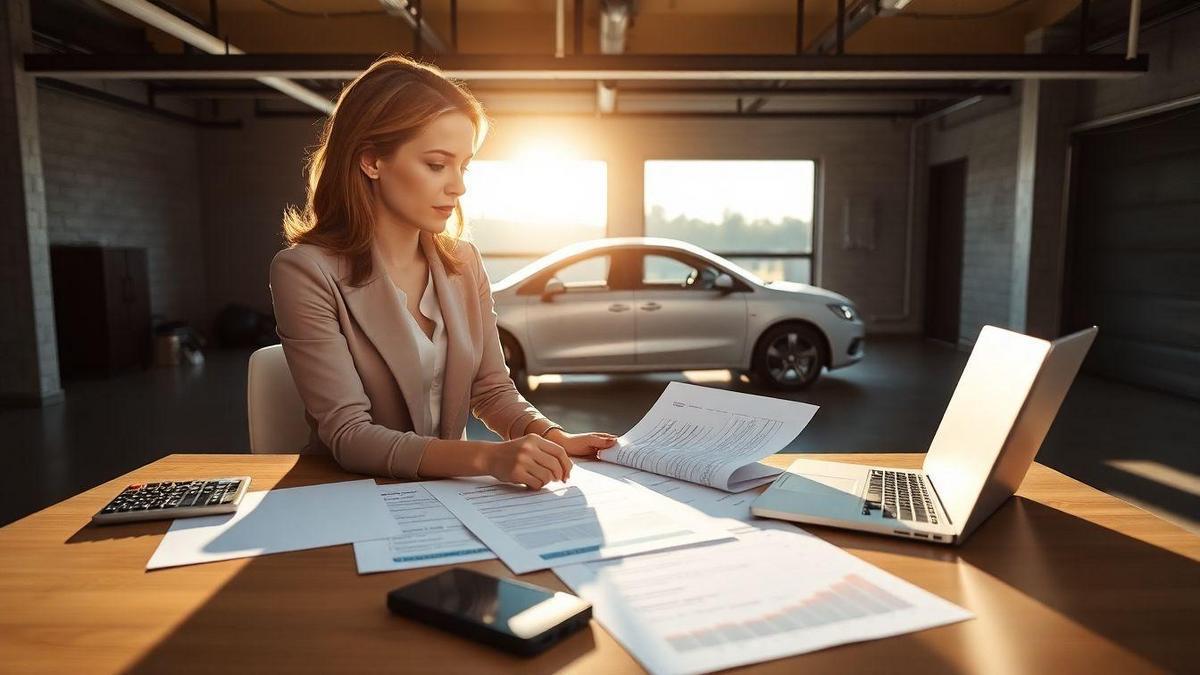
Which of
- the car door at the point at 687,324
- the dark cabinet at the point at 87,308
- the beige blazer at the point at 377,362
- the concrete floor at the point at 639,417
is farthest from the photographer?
the dark cabinet at the point at 87,308

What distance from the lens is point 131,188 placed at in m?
8.90

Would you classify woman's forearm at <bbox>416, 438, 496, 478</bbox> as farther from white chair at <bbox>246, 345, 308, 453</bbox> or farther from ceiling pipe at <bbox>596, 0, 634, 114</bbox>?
ceiling pipe at <bbox>596, 0, 634, 114</bbox>

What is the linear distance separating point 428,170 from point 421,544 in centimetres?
78

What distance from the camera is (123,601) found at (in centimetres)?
81

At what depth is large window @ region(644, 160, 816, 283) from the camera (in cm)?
1066

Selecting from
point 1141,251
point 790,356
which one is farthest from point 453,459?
point 1141,251

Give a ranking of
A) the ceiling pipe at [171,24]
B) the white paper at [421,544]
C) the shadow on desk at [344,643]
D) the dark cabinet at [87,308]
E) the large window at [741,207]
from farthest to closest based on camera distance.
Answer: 1. the large window at [741,207]
2. the dark cabinet at [87,308]
3. the ceiling pipe at [171,24]
4. the white paper at [421,544]
5. the shadow on desk at [344,643]

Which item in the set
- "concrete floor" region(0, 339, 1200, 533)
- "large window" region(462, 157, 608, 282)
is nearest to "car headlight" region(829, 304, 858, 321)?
"concrete floor" region(0, 339, 1200, 533)

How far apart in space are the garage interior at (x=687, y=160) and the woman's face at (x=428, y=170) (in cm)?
294

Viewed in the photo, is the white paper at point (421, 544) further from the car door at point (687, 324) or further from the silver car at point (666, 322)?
the car door at point (687, 324)

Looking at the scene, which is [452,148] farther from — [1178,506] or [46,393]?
[46,393]

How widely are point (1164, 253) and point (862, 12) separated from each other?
3096 mm

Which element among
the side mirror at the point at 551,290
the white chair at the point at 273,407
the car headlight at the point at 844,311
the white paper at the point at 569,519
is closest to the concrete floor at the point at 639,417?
the car headlight at the point at 844,311

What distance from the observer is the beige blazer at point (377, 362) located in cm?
133
